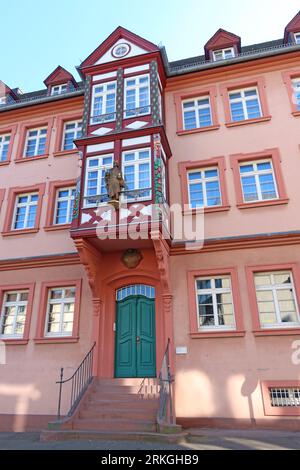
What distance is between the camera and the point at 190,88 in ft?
41.9

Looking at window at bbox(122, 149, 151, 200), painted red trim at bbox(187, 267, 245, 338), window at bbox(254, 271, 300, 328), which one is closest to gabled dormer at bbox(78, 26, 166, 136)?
window at bbox(122, 149, 151, 200)

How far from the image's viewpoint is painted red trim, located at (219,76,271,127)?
11453 mm

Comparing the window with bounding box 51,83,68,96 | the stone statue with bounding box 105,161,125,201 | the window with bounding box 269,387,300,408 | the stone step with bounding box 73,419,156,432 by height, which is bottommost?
the stone step with bounding box 73,419,156,432

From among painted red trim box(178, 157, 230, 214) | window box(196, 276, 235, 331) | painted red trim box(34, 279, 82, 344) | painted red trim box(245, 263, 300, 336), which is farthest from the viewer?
painted red trim box(178, 157, 230, 214)

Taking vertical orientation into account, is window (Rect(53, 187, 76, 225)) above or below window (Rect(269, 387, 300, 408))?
above

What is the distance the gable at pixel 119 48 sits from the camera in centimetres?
1275

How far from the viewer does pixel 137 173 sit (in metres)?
10.3

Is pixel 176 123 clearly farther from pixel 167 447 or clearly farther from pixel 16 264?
pixel 167 447

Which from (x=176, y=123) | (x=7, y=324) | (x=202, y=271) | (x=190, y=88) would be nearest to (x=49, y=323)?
(x=7, y=324)

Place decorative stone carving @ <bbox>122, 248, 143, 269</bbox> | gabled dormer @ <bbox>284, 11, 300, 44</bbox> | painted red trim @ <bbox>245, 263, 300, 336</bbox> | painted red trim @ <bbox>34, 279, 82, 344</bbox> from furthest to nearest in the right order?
gabled dormer @ <bbox>284, 11, 300, 44</bbox> → decorative stone carving @ <bbox>122, 248, 143, 269</bbox> → painted red trim @ <bbox>34, 279, 82, 344</bbox> → painted red trim @ <bbox>245, 263, 300, 336</bbox>

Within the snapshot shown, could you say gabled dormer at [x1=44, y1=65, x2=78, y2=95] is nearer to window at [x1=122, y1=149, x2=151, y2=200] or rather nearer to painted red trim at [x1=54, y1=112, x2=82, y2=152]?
painted red trim at [x1=54, y1=112, x2=82, y2=152]

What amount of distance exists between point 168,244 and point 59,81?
10122 mm

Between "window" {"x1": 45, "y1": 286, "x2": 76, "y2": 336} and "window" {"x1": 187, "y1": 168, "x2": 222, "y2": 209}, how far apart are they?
4936 millimetres

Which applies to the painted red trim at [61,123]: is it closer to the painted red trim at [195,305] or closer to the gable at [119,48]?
the gable at [119,48]
